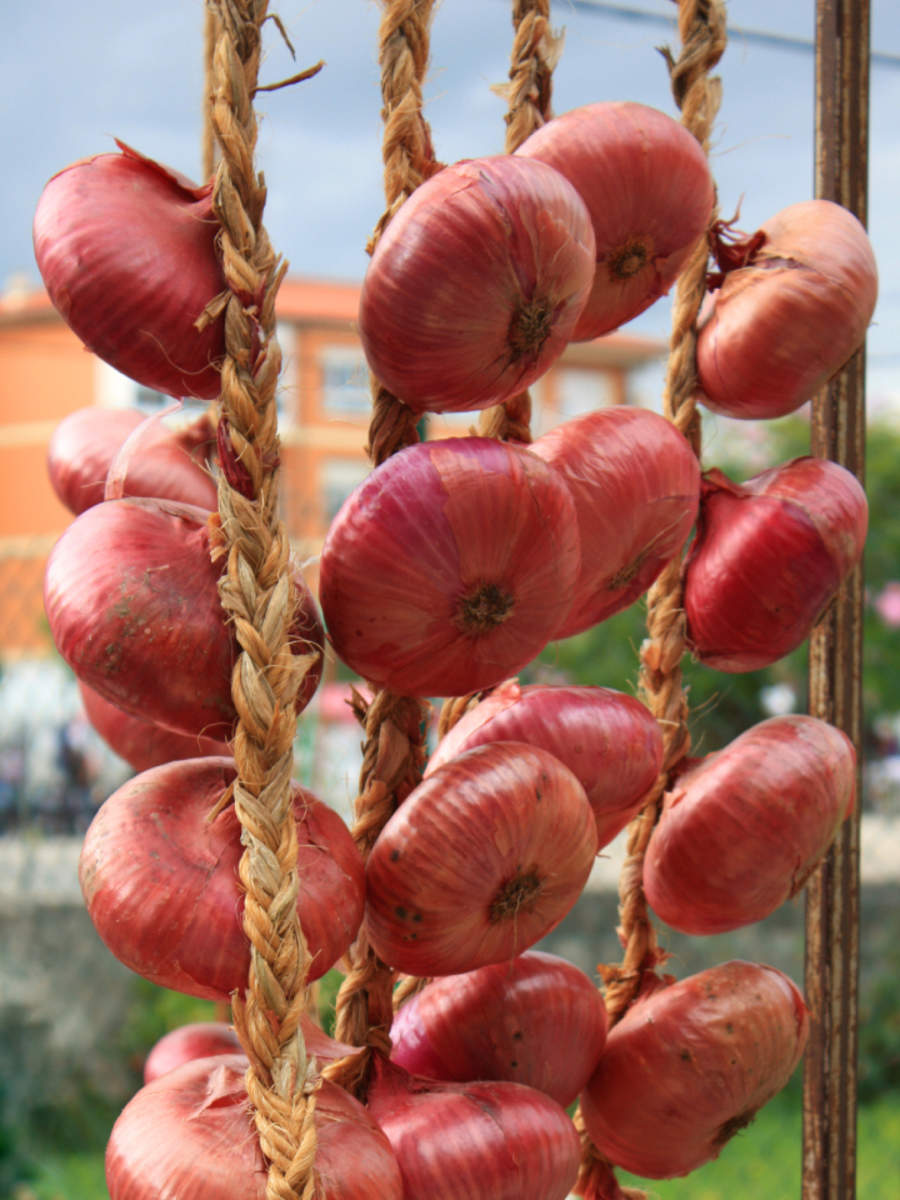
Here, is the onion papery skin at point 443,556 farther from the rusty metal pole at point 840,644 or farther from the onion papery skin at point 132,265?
the rusty metal pole at point 840,644

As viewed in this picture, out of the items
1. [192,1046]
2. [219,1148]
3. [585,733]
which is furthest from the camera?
[192,1046]

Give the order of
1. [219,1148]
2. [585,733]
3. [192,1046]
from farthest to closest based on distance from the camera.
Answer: [192,1046], [585,733], [219,1148]

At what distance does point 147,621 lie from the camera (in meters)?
Result: 0.39

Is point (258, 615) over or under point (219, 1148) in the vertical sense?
over

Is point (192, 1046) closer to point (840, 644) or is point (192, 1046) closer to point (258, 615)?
point (258, 615)

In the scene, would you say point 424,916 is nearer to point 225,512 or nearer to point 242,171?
point 225,512

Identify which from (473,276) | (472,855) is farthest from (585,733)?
(473,276)

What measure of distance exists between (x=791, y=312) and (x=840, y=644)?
209 mm

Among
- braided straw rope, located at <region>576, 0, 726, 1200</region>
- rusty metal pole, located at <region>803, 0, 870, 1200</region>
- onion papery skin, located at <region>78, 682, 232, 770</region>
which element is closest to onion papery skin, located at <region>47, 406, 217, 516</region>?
onion papery skin, located at <region>78, 682, 232, 770</region>

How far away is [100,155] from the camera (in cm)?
42

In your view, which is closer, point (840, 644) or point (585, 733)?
point (585, 733)

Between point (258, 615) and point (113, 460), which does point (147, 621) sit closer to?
point (258, 615)

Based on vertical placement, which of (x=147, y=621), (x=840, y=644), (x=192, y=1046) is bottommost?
(x=192, y=1046)

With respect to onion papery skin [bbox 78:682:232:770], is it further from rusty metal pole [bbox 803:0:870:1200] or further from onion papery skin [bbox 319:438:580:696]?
rusty metal pole [bbox 803:0:870:1200]
